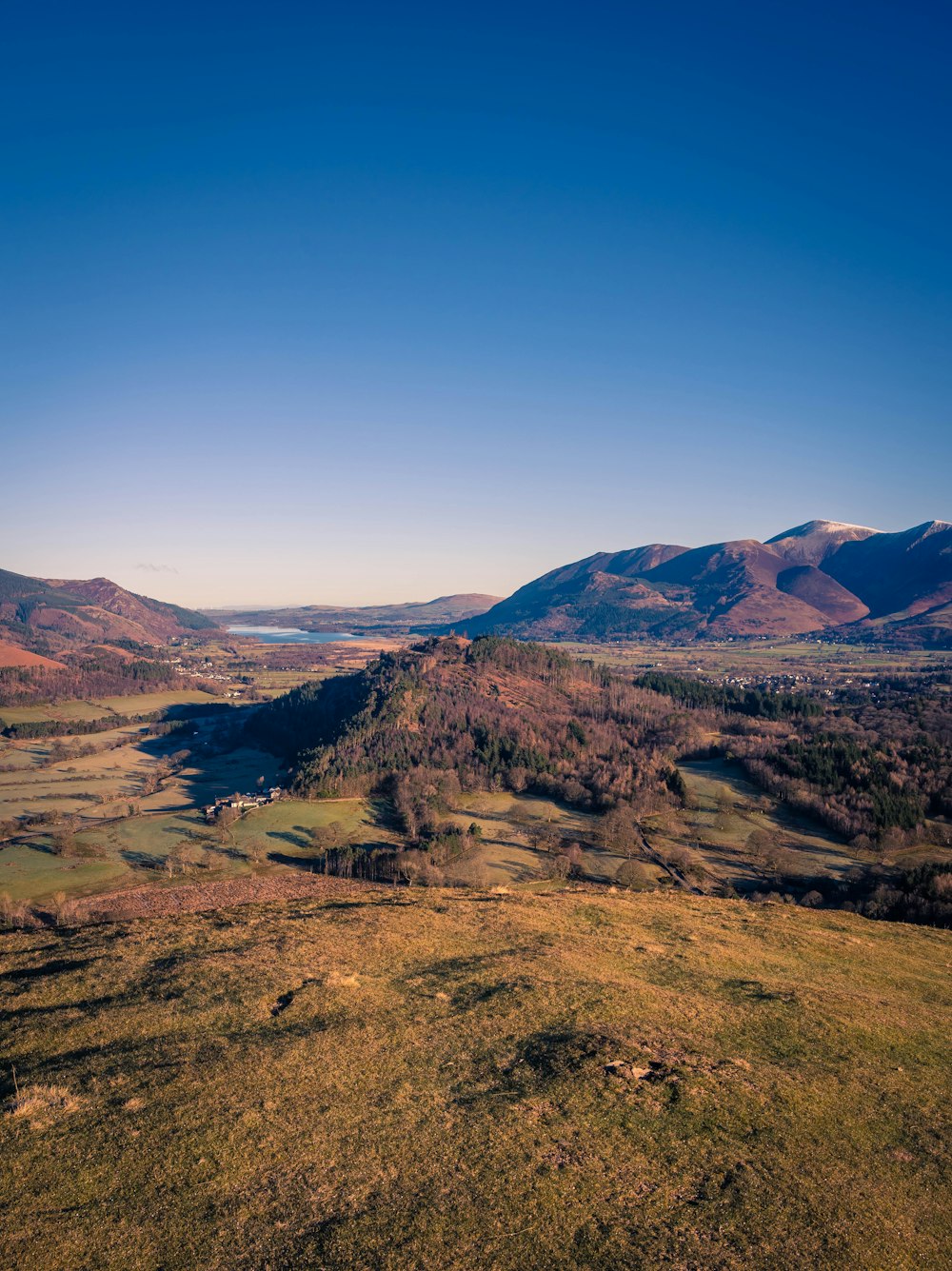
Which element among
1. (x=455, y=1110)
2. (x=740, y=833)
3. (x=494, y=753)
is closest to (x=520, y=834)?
(x=740, y=833)

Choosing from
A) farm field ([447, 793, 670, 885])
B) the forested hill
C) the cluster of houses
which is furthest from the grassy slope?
the forested hill

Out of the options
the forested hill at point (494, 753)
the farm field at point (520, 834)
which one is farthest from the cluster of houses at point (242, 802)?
the farm field at point (520, 834)

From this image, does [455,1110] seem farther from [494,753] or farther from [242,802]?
[494,753]

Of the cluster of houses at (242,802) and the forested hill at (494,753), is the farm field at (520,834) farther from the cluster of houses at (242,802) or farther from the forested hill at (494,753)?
the cluster of houses at (242,802)

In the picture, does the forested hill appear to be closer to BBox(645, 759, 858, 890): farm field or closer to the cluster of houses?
the cluster of houses

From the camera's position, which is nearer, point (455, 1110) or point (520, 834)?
point (455, 1110)

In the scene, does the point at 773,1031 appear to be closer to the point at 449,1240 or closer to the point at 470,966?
the point at 470,966

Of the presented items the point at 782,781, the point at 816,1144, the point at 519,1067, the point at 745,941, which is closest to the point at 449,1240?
the point at 519,1067

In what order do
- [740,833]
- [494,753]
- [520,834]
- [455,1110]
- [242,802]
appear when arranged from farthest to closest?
[494,753] < [242,802] < [520,834] < [740,833] < [455,1110]
